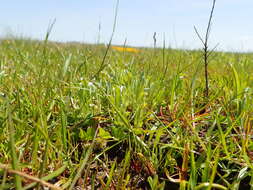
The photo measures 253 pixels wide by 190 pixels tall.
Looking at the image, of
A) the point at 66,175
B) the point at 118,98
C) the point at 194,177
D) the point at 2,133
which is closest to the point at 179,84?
the point at 118,98

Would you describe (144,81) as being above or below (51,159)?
above

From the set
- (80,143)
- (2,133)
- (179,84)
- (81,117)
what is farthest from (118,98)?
(2,133)

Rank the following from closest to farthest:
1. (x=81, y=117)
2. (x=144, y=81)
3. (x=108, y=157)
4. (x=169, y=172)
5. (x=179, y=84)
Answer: (x=169, y=172) < (x=108, y=157) < (x=81, y=117) < (x=144, y=81) < (x=179, y=84)

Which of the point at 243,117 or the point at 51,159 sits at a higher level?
the point at 243,117

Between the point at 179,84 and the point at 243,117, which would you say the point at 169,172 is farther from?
the point at 179,84

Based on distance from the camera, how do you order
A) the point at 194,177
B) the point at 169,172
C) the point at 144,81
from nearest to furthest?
the point at 194,177 → the point at 169,172 → the point at 144,81

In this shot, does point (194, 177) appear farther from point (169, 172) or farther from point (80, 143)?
point (80, 143)

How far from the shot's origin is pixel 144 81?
1555mm

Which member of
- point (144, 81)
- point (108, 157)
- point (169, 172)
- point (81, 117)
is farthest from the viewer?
point (144, 81)

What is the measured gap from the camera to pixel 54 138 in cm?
114

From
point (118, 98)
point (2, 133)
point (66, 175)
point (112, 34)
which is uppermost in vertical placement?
point (112, 34)

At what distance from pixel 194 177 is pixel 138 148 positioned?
28 cm

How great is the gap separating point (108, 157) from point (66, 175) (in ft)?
0.74

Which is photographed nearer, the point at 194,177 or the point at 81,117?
the point at 194,177
